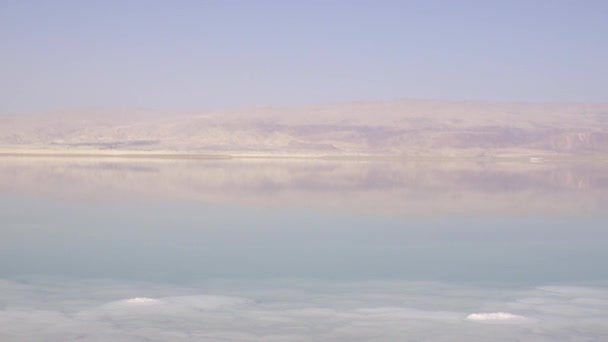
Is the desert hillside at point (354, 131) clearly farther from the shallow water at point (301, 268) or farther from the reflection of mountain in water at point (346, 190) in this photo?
the shallow water at point (301, 268)

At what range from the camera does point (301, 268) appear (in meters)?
8.19

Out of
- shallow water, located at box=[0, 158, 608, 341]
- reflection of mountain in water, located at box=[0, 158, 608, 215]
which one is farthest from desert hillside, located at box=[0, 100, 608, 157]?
shallow water, located at box=[0, 158, 608, 341]

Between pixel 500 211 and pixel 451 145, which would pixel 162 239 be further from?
pixel 451 145

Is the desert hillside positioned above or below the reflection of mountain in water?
above

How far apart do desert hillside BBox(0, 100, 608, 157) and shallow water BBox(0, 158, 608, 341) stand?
35.6m

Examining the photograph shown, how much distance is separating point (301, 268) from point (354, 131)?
63.4 metres

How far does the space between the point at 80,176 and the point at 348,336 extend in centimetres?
1805

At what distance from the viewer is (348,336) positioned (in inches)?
221

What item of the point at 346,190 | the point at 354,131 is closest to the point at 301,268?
the point at 346,190

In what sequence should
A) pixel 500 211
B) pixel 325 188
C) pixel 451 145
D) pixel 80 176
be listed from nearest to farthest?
pixel 500 211, pixel 325 188, pixel 80 176, pixel 451 145

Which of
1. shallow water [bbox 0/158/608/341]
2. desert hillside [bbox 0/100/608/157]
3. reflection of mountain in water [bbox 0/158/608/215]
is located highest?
desert hillside [bbox 0/100/608/157]

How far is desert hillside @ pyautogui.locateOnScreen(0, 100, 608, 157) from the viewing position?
186ft

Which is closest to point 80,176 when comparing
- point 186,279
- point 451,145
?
point 186,279

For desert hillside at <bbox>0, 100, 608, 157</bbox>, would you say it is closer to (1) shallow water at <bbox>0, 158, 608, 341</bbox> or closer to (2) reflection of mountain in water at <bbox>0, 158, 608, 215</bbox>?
(2) reflection of mountain in water at <bbox>0, 158, 608, 215</bbox>
